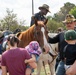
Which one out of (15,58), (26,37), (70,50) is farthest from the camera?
(26,37)

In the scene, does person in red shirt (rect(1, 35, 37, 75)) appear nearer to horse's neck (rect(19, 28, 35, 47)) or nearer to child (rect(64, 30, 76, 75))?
child (rect(64, 30, 76, 75))

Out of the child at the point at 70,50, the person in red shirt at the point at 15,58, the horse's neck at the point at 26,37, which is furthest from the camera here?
the horse's neck at the point at 26,37

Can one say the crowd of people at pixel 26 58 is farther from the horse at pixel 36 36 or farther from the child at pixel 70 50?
the horse at pixel 36 36

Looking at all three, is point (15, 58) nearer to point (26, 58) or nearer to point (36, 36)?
point (26, 58)

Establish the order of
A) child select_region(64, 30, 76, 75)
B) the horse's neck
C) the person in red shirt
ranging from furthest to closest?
1. the horse's neck
2. child select_region(64, 30, 76, 75)
3. the person in red shirt

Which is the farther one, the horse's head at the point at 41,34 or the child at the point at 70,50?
the horse's head at the point at 41,34

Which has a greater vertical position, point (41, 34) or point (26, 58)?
point (41, 34)

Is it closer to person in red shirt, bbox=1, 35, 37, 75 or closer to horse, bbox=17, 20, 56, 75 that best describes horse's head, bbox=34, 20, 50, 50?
horse, bbox=17, 20, 56, 75

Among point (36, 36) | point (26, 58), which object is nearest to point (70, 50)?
point (26, 58)

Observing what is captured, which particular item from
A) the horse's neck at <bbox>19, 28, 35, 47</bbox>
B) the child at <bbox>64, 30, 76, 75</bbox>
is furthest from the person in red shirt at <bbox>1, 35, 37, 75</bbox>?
the horse's neck at <bbox>19, 28, 35, 47</bbox>

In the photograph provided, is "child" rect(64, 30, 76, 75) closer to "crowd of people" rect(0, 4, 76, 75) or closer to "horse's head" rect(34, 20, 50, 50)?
"crowd of people" rect(0, 4, 76, 75)

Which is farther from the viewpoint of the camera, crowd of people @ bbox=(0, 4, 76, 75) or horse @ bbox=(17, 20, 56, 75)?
horse @ bbox=(17, 20, 56, 75)

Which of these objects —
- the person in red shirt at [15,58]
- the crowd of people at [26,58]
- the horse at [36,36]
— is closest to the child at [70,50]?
the crowd of people at [26,58]

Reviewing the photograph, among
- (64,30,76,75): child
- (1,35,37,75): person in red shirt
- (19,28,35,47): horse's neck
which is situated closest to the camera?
(1,35,37,75): person in red shirt
